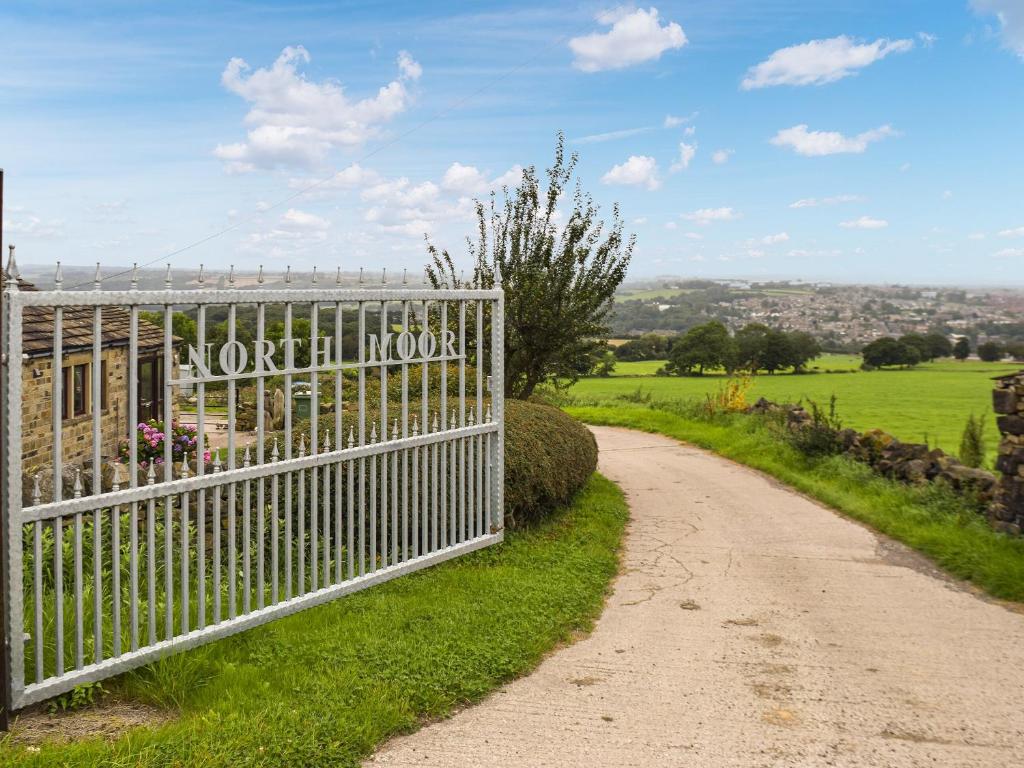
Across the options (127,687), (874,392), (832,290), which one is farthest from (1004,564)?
(832,290)

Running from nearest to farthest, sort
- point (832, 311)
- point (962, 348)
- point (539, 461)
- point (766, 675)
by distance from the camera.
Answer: point (766, 675), point (539, 461), point (962, 348), point (832, 311)

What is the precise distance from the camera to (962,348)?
2747 centimetres

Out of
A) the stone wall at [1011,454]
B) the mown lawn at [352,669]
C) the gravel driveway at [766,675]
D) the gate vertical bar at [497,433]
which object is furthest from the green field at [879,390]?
the mown lawn at [352,669]

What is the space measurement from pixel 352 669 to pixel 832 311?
41.0 metres

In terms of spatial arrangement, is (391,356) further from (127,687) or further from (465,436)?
(127,687)

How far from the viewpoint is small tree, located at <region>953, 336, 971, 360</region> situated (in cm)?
2741

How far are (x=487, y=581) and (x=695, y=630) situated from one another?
1.78m

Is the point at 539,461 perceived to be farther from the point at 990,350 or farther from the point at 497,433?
the point at 990,350

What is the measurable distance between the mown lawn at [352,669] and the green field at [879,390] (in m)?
12.7

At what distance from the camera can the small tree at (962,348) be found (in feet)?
89.9

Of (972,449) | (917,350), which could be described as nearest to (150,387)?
(972,449)

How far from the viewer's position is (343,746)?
Answer: 500 centimetres

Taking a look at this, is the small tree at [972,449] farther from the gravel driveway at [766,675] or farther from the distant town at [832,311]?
the distant town at [832,311]

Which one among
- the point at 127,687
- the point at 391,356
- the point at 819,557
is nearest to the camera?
the point at 127,687
